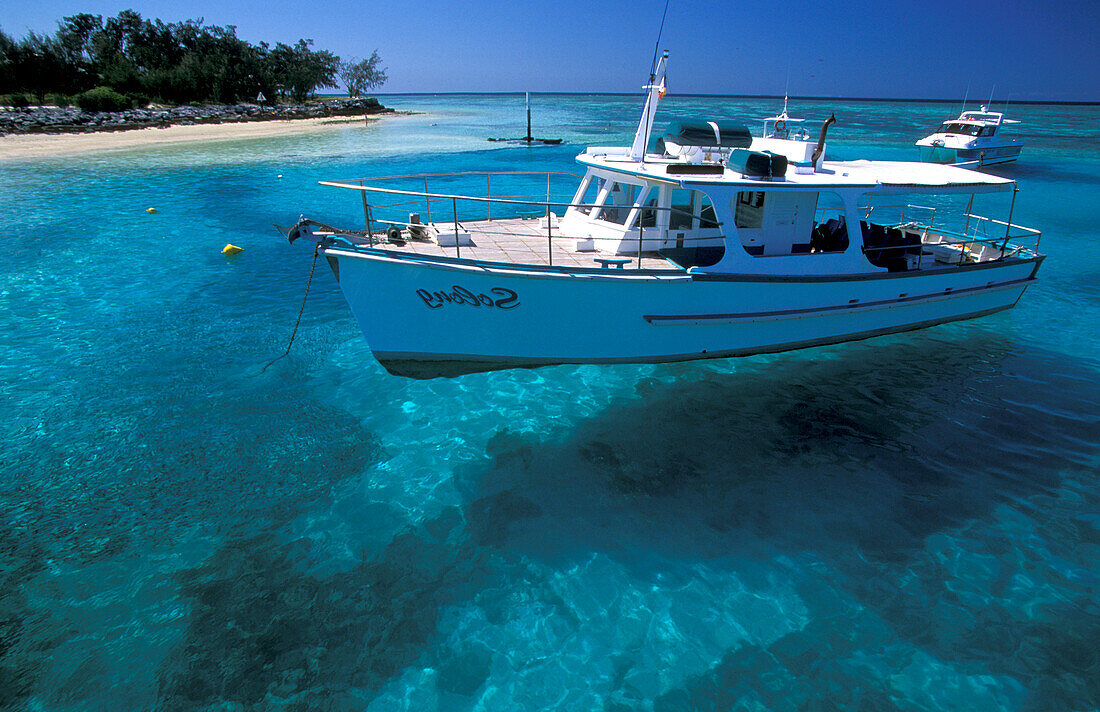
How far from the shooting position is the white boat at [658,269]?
8453 mm

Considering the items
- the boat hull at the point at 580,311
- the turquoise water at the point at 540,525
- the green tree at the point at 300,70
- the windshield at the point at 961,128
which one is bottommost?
the turquoise water at the point at 540,525

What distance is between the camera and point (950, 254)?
39.9ft

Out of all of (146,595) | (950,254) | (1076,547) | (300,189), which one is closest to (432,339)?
(146,595)

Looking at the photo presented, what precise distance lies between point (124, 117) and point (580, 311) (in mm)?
62000

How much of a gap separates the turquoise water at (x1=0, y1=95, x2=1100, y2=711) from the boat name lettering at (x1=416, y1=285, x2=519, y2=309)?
177 cm

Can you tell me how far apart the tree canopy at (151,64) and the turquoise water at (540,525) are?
6363 centimetres

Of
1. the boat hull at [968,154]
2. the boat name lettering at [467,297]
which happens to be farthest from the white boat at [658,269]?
the boat hull at [968,154]

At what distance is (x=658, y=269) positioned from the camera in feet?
29.5

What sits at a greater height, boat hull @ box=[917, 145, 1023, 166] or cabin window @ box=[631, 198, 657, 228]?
boat hull @ box=[917, 145, 1023, 166]

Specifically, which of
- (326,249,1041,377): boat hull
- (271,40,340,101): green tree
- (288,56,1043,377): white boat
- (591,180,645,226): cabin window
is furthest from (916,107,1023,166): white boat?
(271,40,340,101): green tree

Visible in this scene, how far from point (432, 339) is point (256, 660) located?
193 inches

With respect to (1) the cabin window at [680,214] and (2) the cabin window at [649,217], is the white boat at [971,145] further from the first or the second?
(2) the cabin window at [649,217]

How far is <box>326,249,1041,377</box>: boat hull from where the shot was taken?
834 centimetres

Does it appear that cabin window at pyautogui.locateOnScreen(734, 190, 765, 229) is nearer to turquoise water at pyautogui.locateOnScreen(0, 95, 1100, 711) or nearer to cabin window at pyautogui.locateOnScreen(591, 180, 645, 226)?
cabin window at pyautogui.locateOnScreen(591, 180, 645, 226)
